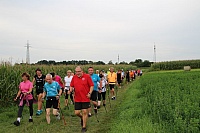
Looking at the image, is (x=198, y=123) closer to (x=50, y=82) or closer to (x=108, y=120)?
(x=108, y=120)

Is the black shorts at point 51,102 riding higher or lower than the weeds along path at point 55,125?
higher

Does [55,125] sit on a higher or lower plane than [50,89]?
lower

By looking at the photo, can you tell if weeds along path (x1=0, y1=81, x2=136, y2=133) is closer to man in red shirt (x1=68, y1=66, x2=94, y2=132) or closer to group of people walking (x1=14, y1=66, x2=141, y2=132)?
group of people walking (x1=14, y1=66, x2=141, y2=132)

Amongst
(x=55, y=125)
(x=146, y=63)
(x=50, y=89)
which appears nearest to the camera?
(x=55, y=125)

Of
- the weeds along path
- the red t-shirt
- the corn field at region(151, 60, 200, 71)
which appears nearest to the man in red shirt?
the red t-shirt

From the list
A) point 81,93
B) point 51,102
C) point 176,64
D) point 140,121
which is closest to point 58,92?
point 51,102

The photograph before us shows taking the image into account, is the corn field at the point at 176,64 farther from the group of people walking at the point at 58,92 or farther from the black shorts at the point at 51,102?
the black shorts at the point at 51,102

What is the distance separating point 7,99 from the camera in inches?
559

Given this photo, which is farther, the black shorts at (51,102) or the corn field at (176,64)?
the corn field at (176,64)

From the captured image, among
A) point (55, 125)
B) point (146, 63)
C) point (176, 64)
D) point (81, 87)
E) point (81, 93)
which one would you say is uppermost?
point (146, 63)

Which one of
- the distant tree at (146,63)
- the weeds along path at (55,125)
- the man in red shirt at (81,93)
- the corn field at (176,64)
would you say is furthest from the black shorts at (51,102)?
the distant tree at (146,63)

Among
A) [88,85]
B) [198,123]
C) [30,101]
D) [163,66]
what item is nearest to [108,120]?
[88,85]

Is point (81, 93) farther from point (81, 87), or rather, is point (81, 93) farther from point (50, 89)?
point (50, 89)

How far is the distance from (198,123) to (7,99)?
10407 millimetres
